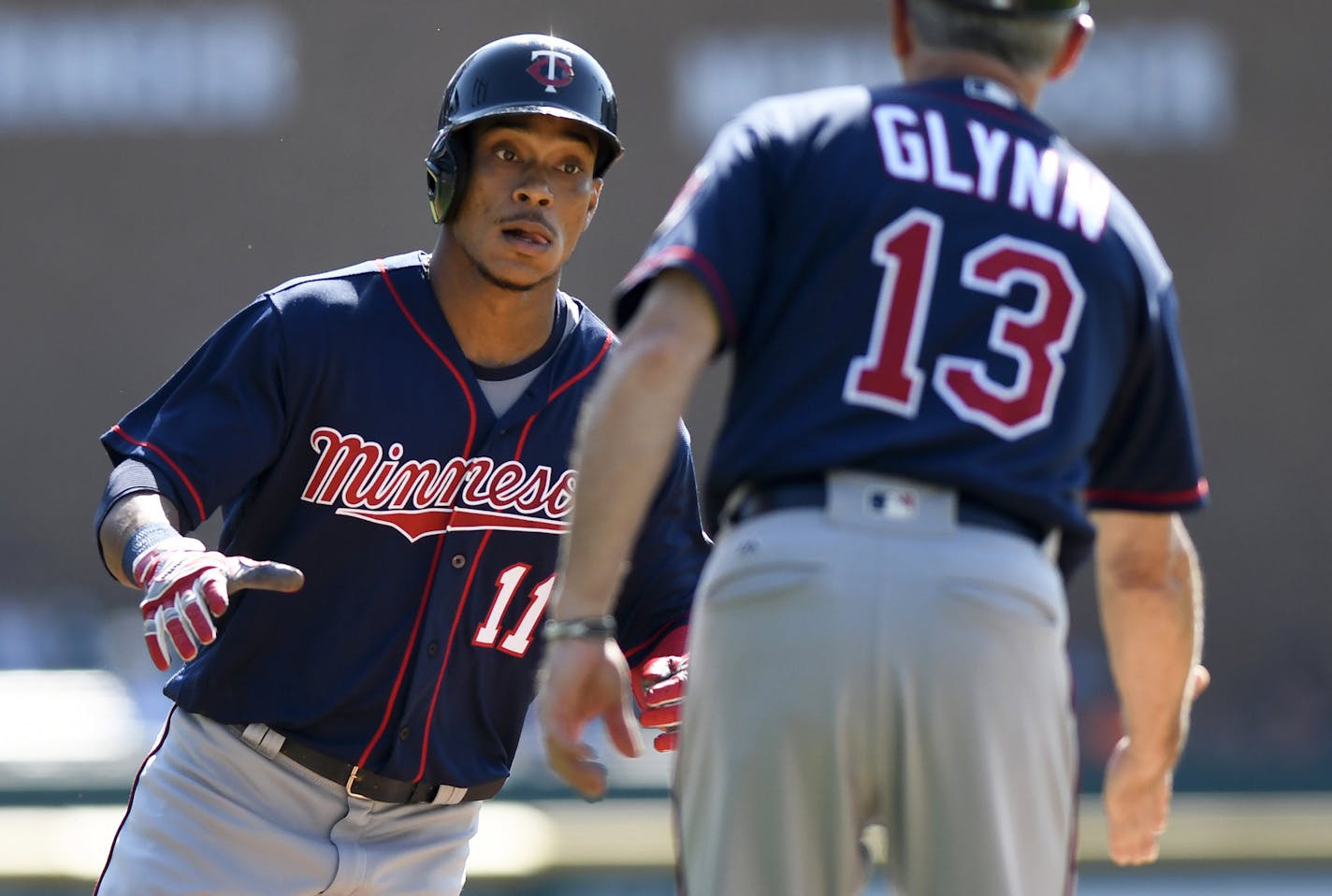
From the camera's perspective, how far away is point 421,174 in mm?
19438

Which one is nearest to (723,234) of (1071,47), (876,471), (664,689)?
(876,471)

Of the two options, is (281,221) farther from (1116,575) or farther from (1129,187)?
(1116,575)

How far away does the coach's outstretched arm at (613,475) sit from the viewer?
85.1 inches

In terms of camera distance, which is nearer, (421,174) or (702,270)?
(702,270)

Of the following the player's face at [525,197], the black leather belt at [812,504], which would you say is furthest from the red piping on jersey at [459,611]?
the black leather belt at [812,504]

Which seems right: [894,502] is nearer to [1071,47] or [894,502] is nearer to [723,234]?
[723,234]

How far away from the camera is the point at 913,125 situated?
2.31m

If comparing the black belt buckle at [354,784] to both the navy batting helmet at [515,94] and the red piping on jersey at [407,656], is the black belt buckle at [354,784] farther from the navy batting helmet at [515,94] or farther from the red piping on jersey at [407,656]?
the navy batting helmet at [515,94]

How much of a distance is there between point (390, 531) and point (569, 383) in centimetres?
46

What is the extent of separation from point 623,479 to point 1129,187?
1794 cm

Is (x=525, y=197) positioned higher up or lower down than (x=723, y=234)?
lower down

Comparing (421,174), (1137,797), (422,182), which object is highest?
(1137,797)

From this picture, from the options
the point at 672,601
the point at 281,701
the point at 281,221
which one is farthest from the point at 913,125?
the point at 281,221

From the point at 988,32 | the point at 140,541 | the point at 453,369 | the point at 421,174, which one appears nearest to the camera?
the point at 988,32
